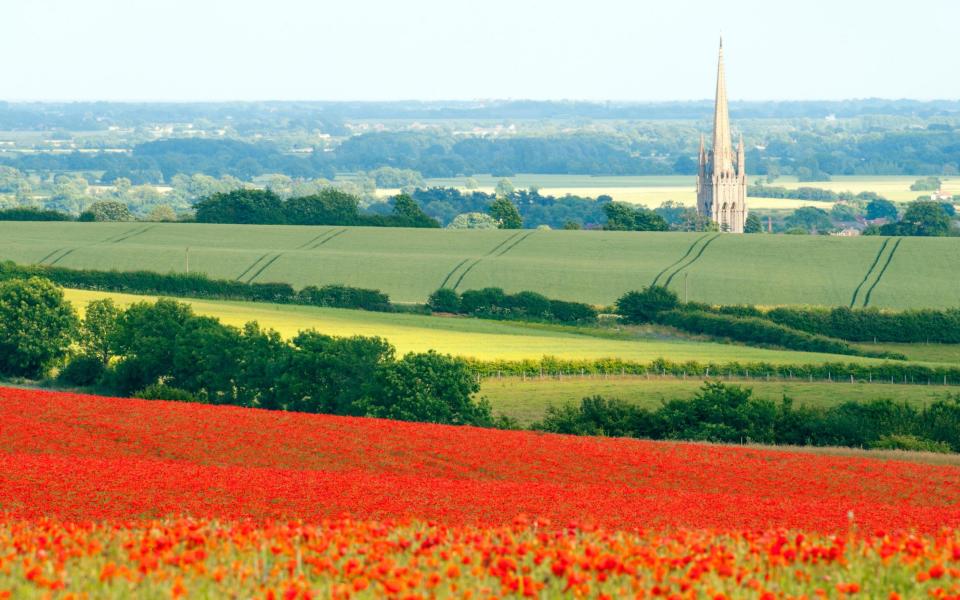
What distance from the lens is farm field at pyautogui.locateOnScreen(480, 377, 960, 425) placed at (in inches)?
2393

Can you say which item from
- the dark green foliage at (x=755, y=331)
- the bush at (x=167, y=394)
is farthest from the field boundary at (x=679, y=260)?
the bush at (x=167, y=394)

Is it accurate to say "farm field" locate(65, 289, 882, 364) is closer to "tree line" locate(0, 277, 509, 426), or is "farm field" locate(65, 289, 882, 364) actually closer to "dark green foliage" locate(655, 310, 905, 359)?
"dark green foliage" locate(655, 310, 905, 359)

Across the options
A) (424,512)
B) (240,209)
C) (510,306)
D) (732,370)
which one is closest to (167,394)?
(732,370)

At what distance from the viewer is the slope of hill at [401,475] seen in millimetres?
26078

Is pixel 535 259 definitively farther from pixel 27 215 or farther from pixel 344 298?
pixel 27 215

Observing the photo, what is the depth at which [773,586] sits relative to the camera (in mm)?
14836

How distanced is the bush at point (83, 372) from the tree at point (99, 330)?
0.48 m

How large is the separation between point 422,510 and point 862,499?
11430 millimetres

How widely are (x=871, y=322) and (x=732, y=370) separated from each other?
27.0 metres

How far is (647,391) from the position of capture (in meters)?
63.8

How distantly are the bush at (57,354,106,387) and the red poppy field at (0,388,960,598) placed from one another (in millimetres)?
21738

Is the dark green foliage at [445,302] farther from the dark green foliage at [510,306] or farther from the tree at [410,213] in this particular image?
the tree at [410,213]

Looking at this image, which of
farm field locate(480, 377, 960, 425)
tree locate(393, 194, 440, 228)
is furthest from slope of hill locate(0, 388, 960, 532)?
tree locate(393, 194, 440, 228)

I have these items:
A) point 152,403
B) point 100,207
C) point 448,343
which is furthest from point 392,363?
point 100,207
